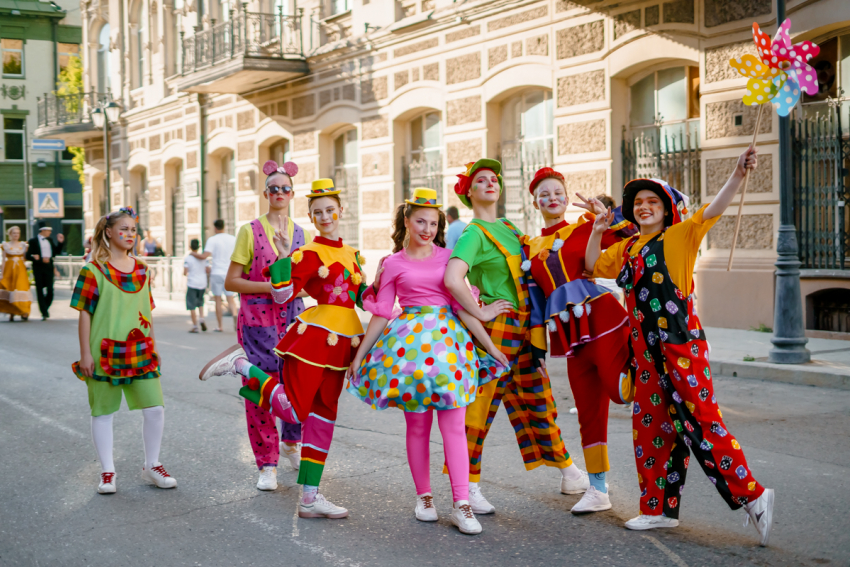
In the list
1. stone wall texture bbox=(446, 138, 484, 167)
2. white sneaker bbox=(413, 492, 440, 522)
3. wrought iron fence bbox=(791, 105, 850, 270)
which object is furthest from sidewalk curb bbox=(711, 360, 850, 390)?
stone wall texture bbox=(446, 138, 484, 167)

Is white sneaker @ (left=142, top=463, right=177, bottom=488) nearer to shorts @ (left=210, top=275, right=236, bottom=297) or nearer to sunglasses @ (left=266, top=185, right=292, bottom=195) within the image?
sunglasses @ (left=266, top=185, right=292, bottom=195)

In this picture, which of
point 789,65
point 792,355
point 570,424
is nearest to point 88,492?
point 570,424

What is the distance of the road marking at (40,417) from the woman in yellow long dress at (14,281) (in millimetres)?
8673

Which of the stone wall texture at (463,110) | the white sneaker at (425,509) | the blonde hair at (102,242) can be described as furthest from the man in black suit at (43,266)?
the white sneaker at (425,509)

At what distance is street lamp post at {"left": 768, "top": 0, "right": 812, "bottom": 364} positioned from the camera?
9133 millimetres

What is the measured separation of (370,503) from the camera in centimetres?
488

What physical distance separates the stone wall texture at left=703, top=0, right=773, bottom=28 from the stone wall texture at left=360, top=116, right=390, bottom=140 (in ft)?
23.8

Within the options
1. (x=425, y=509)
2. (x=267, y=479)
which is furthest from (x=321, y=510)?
(x=267, y=479)

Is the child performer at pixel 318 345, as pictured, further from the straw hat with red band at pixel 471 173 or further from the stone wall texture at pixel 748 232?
the stone wall texture at pixel 748 232

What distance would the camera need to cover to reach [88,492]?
518 centimetres

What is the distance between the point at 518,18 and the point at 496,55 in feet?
2.50

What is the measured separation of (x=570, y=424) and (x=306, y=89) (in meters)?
14.2

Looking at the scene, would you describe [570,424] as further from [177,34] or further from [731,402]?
[177,34]

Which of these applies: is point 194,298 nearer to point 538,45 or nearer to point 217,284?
point 217,284
